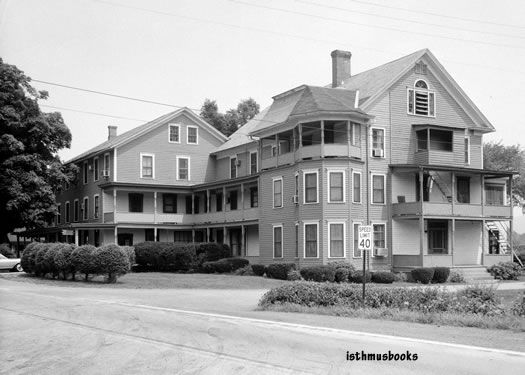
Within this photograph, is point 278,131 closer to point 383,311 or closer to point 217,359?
point 383,311

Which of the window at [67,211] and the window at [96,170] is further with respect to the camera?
the window at [67,211]

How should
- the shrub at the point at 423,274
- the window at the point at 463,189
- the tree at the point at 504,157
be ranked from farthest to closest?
1. the tree at the point at 504,157
2. the window at the point at 463,189
3. the shrub at the point at 423,274

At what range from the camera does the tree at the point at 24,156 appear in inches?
1860

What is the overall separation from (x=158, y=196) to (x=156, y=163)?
265 cm

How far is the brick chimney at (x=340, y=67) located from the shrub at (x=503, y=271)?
54.0ft

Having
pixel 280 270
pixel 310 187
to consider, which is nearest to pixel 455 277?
pixel 310 187

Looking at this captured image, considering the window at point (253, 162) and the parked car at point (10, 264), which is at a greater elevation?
the window at point (253, 162)

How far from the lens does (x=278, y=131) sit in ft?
138

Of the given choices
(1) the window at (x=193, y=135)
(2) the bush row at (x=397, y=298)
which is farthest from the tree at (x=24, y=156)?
(2) the bush row at (x=397, y=298)

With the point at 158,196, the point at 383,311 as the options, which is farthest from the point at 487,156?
the point at 383,311

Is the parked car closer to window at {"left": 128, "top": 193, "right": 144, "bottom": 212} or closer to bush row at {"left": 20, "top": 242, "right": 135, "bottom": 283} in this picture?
bush row at {"left": 20, "top": 242, "right": 135, "bottom": 283}

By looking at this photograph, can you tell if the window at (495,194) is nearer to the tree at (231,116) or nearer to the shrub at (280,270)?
the shrub at (280,270)

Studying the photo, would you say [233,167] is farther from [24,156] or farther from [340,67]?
[24,156]

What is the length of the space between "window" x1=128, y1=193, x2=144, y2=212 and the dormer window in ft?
73.1
